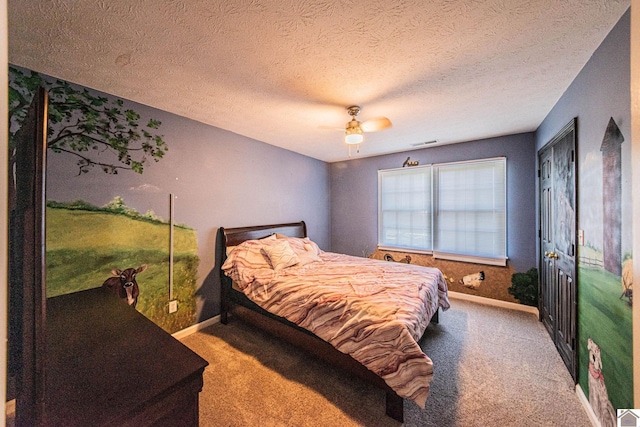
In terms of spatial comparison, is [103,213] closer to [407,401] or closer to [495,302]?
[407,401]

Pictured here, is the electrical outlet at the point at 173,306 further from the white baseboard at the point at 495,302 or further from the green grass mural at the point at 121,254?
the white baseboard at the point at 495,302

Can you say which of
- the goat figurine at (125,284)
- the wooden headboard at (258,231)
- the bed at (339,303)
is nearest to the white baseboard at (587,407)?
the bed at (339,303)

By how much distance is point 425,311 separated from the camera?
6.47ft

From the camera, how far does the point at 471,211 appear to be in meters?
3.50

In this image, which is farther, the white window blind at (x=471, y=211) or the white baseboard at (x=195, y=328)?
the white window blind at (x=471, y=211)

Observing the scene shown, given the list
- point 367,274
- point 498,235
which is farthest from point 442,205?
point 367,274

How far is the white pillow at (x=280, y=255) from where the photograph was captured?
2.68 metres

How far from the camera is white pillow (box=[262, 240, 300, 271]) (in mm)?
2678

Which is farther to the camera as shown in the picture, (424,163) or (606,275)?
(424,163)

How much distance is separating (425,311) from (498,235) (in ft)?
7.16

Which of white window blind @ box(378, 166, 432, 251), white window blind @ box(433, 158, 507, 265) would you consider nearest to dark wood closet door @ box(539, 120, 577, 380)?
white window blind @ box(433, 158, 507, 265)

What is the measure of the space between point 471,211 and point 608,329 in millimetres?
2271

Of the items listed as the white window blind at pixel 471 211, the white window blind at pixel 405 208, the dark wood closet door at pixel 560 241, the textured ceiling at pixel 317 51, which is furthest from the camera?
the white window blind at pixel 405 208

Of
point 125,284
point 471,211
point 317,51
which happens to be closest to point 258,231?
point 125,284
